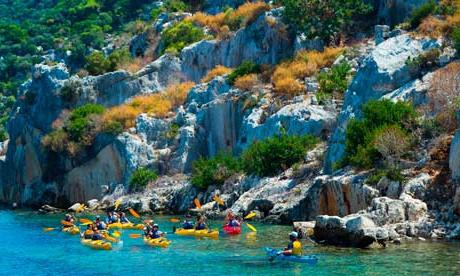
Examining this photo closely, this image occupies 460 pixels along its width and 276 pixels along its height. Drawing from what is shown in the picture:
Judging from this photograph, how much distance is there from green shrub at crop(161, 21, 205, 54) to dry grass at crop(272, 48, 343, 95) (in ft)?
40.1

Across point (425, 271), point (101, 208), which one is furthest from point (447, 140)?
point (101, 208)

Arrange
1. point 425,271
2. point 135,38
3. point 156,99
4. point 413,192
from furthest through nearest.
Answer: point 135,38 → point 156,99 → point 413,192 → point 425,271

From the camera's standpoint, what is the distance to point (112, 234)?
39156mm

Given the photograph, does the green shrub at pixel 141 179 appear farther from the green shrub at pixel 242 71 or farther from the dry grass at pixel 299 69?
the dry grass at pixel 299 69

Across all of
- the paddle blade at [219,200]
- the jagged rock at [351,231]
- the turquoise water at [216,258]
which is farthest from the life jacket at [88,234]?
the jagged rock at [351,231]

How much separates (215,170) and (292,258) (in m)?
20.5

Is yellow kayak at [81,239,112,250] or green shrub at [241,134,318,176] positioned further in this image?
green shrub at [241,134,318,176]

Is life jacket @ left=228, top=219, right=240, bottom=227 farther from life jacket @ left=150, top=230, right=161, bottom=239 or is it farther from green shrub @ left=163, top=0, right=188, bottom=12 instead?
green shrub @ left=163, top=0, right=188, bottom=12

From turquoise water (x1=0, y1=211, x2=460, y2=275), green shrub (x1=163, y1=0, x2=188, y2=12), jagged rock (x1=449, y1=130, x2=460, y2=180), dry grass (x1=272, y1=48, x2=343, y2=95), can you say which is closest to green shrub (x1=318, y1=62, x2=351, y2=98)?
dry grass (x1=272, y1=48, x2=343, y2=95)

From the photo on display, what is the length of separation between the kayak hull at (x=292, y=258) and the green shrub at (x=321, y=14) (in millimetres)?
29028

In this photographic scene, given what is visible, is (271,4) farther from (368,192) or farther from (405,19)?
(368,192)

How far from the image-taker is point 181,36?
6731 centimetres

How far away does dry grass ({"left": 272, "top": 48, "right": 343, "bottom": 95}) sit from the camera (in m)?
53.5

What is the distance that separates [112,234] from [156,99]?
23.8 m
